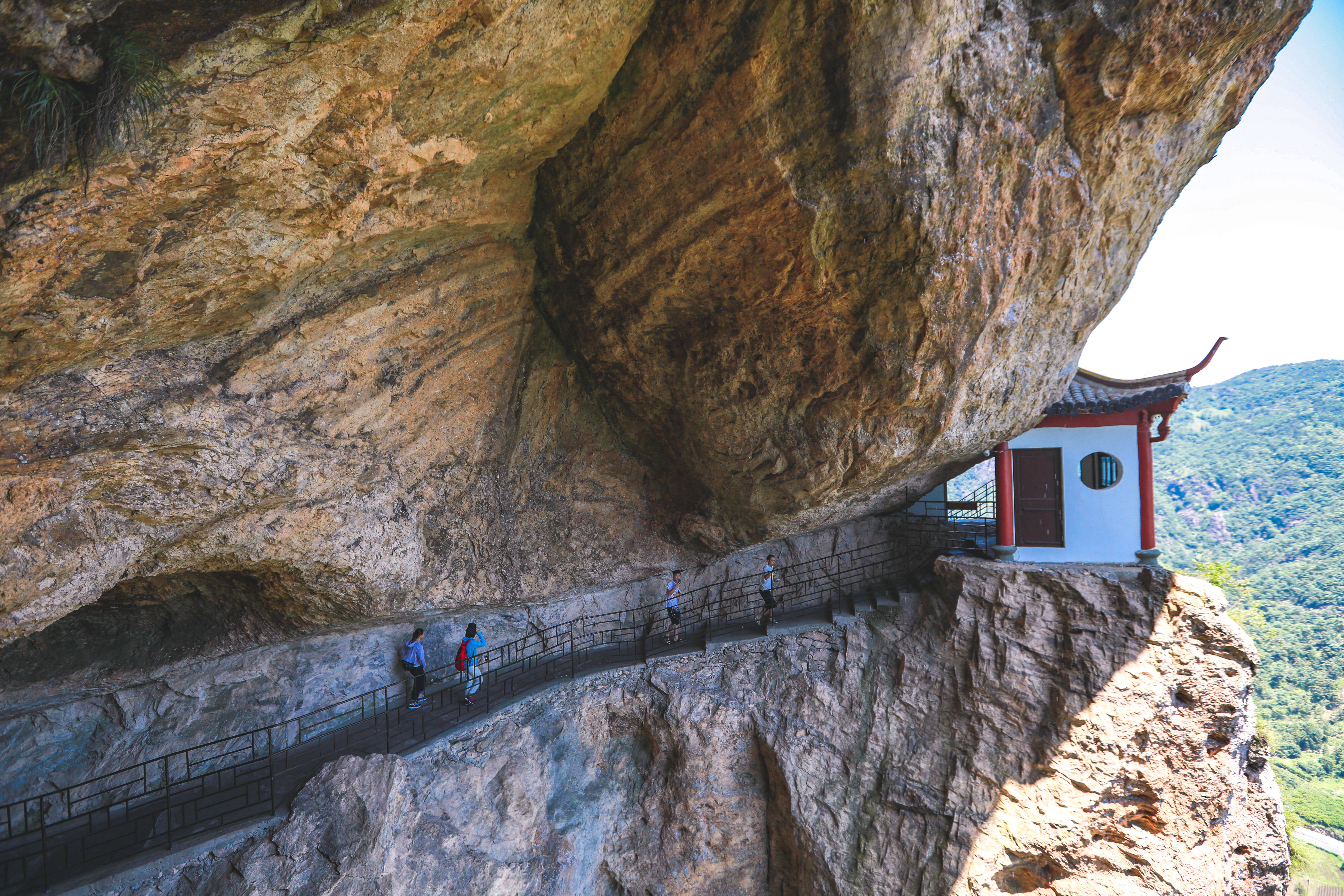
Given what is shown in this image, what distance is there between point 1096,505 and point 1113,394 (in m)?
1.97

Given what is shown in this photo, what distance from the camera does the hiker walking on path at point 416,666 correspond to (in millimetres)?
8586

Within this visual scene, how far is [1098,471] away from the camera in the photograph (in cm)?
1131

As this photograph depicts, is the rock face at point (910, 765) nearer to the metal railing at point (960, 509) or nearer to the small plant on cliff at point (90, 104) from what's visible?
the metal railing at point (960, 509)

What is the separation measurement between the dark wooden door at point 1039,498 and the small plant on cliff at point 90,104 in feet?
41.3

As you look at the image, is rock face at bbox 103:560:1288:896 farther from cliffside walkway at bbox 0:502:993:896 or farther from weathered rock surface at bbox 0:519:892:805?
weathered rock surface at bbox 0:519:892:805

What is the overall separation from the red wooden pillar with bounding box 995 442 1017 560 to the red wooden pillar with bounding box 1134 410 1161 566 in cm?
191

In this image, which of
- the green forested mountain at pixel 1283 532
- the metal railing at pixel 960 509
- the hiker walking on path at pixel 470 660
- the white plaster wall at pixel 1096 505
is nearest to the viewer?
the hiker walking on path at pixel 470 660

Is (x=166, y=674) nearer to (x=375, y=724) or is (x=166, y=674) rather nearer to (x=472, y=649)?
(x=375, y=724)

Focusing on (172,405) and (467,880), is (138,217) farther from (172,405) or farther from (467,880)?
(467,880)

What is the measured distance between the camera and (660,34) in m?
6.38

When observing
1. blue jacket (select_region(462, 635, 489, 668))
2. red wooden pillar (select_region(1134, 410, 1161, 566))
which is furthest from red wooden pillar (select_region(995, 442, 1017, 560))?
blue jacket (select_region(462, 635, 489, 668))

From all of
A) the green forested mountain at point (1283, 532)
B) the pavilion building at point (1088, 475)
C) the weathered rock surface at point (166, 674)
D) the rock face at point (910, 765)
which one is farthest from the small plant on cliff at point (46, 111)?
the green forested mountain at point (1283, 532)

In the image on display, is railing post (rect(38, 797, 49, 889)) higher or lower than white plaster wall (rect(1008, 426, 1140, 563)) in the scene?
lower

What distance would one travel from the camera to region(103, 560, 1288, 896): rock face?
8.07 m
